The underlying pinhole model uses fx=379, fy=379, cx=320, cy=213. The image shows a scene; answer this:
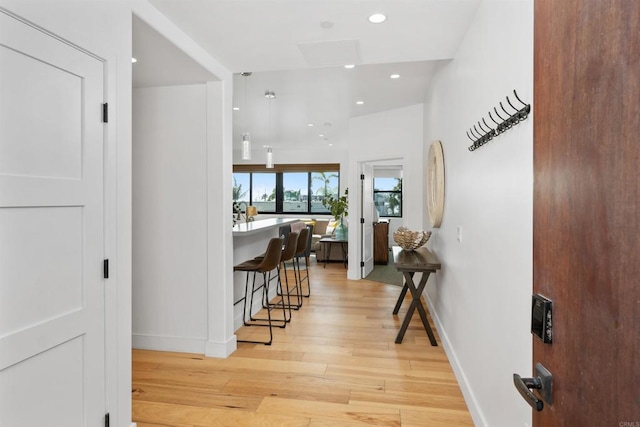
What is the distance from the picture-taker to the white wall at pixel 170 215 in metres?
3.27

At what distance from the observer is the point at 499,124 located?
1.79 metres

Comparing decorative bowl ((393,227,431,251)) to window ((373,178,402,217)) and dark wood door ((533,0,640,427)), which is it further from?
window ((373,178,402,217))

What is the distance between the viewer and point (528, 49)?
1.47 meters

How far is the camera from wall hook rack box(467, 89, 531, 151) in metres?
1.49

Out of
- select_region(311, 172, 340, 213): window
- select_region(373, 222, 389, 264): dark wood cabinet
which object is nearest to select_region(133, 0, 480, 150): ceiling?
select_region(373, 222, 389, 264): dark wood cabinet

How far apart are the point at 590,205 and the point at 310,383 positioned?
99.2 inches

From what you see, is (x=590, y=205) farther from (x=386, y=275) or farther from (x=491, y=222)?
(x=386, y=275)

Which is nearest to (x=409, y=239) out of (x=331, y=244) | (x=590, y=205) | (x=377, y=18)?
(x=377, y=18)
